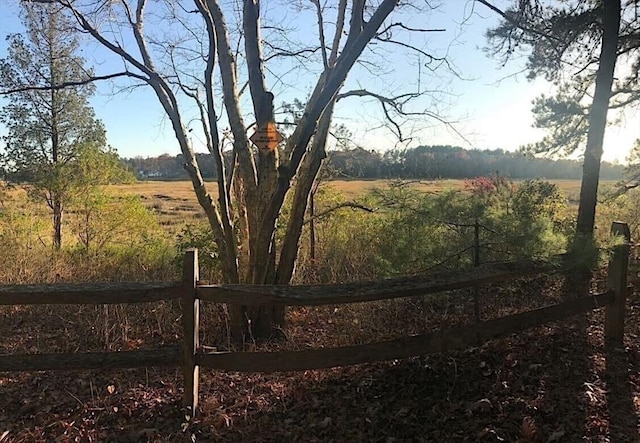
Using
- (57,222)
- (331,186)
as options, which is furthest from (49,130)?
(331,186)

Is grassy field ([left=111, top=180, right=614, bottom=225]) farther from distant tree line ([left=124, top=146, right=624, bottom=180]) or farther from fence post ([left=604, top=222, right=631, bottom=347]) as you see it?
fence post ([left=604, top=222, right=631, bottom=347])

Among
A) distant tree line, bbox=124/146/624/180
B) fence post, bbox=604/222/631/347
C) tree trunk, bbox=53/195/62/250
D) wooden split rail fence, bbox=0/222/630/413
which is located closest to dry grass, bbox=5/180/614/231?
distant tree line, bbox=124/146/624/180

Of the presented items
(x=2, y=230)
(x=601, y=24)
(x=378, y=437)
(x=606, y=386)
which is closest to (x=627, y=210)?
(x=601, y=24)

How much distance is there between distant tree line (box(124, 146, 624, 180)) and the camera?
7.88 metres

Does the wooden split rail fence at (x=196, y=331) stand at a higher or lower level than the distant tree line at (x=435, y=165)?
Result: lower

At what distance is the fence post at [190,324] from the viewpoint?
11.7ft

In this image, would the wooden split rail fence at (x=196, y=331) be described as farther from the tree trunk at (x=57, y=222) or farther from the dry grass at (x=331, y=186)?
the tree trunk at (x=57, y=222)

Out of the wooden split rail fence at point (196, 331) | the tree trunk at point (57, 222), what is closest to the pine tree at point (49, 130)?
the tree trunk at point (57, 222)

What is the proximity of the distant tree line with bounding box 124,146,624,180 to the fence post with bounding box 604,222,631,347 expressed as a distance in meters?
3.37

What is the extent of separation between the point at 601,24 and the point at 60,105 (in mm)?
13639

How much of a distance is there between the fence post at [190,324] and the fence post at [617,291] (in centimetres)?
399

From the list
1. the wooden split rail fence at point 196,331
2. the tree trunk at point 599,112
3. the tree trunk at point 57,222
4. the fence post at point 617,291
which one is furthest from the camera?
the tree trunk at point 57,222

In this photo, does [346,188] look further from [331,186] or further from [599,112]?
[599,112]

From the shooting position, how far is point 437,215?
6.09 meters
